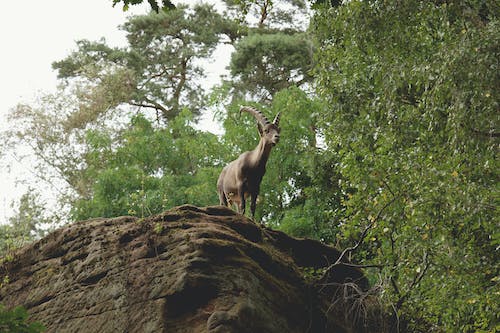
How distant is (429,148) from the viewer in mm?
11586

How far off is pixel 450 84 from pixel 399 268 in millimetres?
2958

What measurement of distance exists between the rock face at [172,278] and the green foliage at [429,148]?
1.49 m

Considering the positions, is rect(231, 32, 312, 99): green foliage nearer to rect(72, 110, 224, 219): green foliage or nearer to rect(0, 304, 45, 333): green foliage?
rect(72, 110, 224, 219): green foliage

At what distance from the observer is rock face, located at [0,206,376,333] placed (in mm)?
9094

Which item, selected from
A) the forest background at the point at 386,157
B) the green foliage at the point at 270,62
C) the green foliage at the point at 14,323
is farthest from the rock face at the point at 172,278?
the green foliage at the point at 270,62

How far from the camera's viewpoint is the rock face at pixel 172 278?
29.8 ft

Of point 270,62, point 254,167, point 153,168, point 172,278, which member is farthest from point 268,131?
point 270,62

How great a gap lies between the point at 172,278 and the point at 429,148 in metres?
4.85

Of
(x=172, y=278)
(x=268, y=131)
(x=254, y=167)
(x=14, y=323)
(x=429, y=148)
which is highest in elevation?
(x=268, y=131)

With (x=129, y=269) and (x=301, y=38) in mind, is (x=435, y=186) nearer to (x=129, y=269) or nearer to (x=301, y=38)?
(x=129, y=269)

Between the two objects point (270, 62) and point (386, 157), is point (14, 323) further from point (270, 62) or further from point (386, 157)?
point (270, 62)

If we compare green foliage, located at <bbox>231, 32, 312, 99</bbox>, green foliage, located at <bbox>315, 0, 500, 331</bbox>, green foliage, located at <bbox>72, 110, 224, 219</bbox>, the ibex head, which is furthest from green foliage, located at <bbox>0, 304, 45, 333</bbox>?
green foliage, located at <bbox>231, 32, 312, 99</bbox>

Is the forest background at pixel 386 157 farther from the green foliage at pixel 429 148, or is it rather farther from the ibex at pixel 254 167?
the ibex at pixel 254 167

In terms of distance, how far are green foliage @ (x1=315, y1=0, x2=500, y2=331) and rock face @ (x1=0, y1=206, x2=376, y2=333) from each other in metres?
1.49
